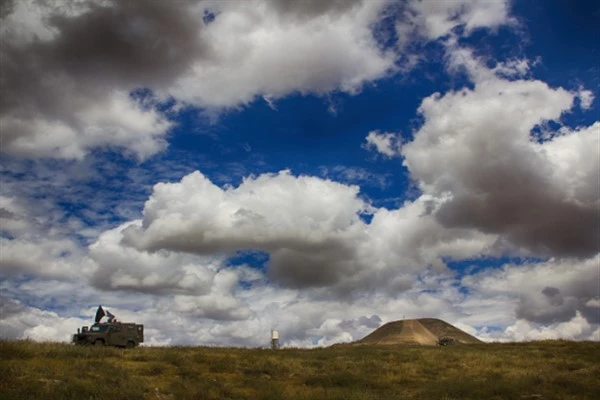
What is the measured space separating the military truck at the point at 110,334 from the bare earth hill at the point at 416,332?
84.0 m

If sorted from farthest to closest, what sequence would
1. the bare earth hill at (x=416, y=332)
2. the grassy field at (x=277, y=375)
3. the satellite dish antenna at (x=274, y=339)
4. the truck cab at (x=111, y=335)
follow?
the bare earth hill at (x=416, y=332) < the satellite dish antenna at (x=274, y=339) < the truck cab at (x=111, y=335) < the grassy field at (x=277, y=375)

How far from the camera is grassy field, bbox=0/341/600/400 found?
61.0 ft

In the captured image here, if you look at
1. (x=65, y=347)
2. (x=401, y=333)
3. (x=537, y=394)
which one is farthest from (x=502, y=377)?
(x=401, y=333)

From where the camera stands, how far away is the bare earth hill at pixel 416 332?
11331cm

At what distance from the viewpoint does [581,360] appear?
31266 mm

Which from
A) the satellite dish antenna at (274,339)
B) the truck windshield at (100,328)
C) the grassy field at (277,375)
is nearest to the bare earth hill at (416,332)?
the satellite dish antenna at (274,339)

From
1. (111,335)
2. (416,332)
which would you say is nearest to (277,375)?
(111,335)

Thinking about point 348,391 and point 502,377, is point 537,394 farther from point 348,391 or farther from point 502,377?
point 348,391

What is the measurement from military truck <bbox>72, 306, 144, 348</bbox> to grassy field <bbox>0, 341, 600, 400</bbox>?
4.81 metres

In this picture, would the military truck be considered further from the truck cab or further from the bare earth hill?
the bare earth hill

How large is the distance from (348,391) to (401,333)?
100.0 metres

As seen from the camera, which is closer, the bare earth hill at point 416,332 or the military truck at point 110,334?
the military truck at point 110,334

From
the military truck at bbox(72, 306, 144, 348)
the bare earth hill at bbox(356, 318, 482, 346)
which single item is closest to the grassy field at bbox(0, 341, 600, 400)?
the military truck at bbox(72, 306, 144, 348)

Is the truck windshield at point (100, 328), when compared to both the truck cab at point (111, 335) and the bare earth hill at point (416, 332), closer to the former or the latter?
the truck cab at point (111, 335)
